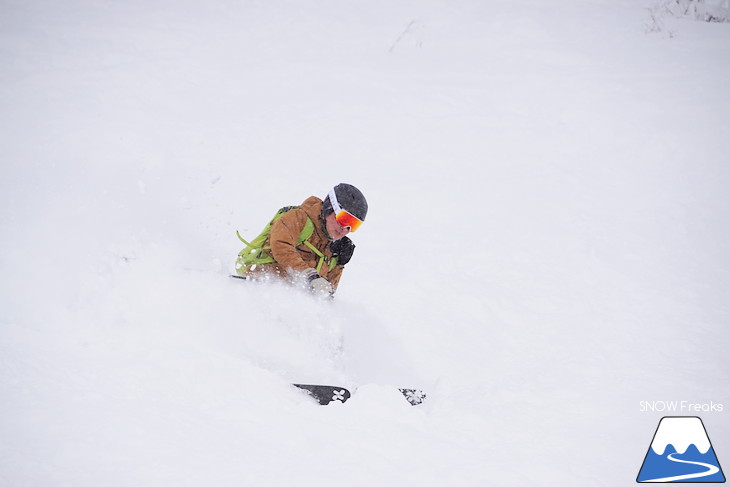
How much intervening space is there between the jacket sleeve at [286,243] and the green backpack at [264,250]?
9 centimetres

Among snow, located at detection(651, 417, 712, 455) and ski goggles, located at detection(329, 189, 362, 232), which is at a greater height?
ski goggles, located at detection(329, 189, 362, 232)

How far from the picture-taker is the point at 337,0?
486 inches

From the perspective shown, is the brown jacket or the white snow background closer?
the white snow background

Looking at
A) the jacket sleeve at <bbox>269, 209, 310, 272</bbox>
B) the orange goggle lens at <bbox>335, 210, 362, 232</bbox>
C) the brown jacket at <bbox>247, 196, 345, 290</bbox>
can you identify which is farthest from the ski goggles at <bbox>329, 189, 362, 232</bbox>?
the jacket sleeve at <bbox>269, 209, 310, 272</bbox>

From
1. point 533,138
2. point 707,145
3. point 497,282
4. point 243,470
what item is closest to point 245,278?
point 243,470

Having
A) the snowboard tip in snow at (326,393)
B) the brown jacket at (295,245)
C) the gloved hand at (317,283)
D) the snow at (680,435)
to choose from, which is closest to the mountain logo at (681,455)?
the snow at (680,435)

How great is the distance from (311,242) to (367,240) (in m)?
2.01

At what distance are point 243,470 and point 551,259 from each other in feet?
13.6

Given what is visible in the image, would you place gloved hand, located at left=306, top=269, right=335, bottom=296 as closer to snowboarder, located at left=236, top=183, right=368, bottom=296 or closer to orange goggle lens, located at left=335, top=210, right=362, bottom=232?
snowboarder, located at left=236, top=183, right=368, bottom=296

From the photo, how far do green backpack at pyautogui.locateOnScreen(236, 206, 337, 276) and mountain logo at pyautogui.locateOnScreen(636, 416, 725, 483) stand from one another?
96.0 inches

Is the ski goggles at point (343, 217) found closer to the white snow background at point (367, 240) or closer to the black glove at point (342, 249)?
the black glove at point (342, 249)

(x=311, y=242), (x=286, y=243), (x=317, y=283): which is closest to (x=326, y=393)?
(x=317, y=283)

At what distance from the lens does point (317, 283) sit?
3631 millimetres

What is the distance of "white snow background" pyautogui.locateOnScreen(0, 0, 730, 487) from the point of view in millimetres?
2161
